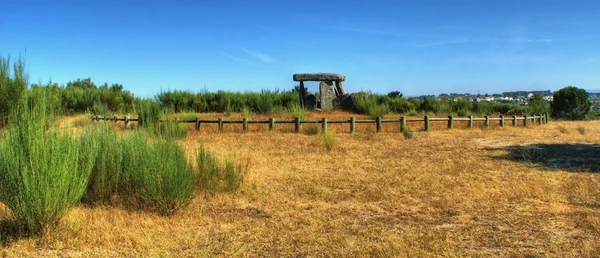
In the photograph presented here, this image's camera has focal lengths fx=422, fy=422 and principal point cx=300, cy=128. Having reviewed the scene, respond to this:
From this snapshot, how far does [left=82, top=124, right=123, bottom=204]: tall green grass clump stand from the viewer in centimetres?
504

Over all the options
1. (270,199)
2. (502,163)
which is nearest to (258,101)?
(502,163)

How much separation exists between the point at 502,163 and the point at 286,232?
19.5 ft

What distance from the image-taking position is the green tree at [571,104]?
27.9 meters

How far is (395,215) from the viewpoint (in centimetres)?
505

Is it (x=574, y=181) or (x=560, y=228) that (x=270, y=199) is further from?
(x=574, y=181)

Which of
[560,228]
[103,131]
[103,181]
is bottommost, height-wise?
[560,228]

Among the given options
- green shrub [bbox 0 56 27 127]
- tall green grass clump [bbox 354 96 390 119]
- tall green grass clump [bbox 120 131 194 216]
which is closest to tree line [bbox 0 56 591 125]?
tall green grass clump [bbox 354 96 390 119]

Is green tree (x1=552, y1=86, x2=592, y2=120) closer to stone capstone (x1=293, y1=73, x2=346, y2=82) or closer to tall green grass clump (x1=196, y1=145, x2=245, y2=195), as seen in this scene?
stone capstone (x1=293, y1=73, x2=346, y2=82)

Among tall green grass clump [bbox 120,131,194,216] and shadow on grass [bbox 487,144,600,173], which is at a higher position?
tall green grass clump [bbox 120,131,194,216]

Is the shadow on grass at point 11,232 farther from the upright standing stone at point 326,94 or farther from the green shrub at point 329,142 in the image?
the upright standing stone at point 326,94

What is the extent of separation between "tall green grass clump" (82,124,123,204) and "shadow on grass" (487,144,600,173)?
7.62 meters

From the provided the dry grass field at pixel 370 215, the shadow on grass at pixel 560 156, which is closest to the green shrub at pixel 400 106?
the shadow on grass at pixel 560 156

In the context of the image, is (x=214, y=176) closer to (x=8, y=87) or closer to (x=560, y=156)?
(x=8, y=87)

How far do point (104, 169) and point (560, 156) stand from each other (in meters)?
9.43
